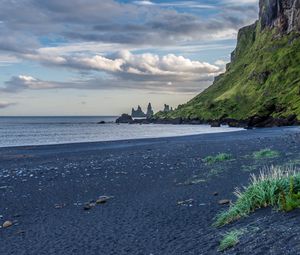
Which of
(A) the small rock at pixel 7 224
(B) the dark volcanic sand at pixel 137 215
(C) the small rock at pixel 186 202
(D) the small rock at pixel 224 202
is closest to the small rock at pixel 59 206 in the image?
(B) the dark volcanic sand at pixel 137 215

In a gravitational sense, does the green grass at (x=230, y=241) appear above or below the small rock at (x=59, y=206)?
above

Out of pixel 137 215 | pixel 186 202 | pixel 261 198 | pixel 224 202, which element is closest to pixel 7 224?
pixel 137 215

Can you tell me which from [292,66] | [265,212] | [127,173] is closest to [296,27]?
[292,66]

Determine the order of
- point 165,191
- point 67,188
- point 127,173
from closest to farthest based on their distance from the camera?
1. point 165,191
2. point 67,188
3. point 127,173

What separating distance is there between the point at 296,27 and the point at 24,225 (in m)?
204

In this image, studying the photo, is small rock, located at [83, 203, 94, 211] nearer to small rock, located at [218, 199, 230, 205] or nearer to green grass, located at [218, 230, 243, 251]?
small rock, located at [218, 199, 230, 205]

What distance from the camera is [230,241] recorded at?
9.77m

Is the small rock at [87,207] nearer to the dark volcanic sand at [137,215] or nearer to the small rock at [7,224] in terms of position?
the dark volcanic sand at [137,215]

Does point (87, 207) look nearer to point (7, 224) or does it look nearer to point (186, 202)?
point (7, 224)

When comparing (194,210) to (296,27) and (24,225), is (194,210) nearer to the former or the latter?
(24,225)

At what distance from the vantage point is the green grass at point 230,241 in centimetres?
970

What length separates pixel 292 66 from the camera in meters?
176

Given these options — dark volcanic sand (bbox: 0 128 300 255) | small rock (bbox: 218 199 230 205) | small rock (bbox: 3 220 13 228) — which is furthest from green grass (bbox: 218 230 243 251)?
small rock (bbox: 3 220 13 228)

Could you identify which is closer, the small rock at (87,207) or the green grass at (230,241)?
the green grass at (230,241)
